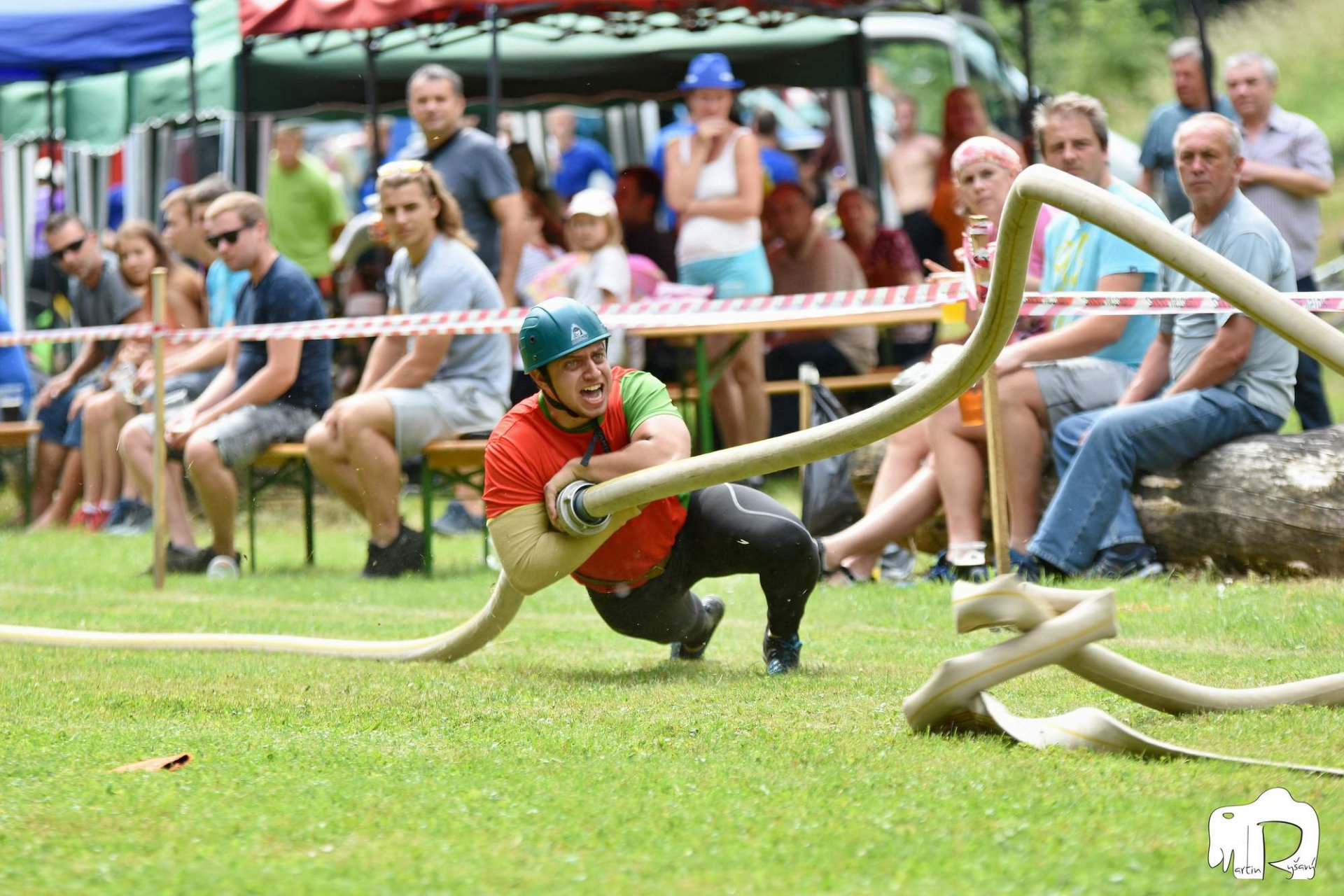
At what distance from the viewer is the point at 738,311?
28.5 ft

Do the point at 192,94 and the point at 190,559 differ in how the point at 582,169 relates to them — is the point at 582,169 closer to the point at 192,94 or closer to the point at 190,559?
the point at 192,94

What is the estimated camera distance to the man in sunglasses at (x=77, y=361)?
499 inches

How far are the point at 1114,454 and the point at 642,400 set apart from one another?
8.39ft

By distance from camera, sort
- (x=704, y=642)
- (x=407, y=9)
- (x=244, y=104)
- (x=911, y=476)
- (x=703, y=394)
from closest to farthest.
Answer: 1. (x=704, y=642)
2. (x=911, y=476)
3. (x=703, y=394)
4. (x=407, y=9)
5. (x=244, y=104)

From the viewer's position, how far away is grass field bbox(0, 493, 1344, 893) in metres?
3.27

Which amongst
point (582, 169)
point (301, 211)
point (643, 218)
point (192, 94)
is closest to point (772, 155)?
point (582, 169)

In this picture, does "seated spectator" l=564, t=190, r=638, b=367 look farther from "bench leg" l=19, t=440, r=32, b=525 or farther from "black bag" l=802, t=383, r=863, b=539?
"bench leg" l=19, t=440, r=32, b=525

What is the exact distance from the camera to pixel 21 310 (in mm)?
17438

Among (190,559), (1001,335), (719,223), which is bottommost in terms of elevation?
(190,559)

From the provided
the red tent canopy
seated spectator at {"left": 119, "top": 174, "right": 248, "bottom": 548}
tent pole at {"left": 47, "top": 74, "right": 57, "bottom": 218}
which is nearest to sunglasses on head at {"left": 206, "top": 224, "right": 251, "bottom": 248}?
seated spectator at {"left": 119, "top": 174, "right": 248, "bottom": 548}

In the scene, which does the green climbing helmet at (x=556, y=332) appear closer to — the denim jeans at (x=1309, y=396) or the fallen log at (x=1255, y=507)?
the fallen log at (x=1255, y=507)

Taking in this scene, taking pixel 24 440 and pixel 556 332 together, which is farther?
pixel 24 440

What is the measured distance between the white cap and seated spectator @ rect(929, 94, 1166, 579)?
352cm

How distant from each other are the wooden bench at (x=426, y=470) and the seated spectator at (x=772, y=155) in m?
5.24
